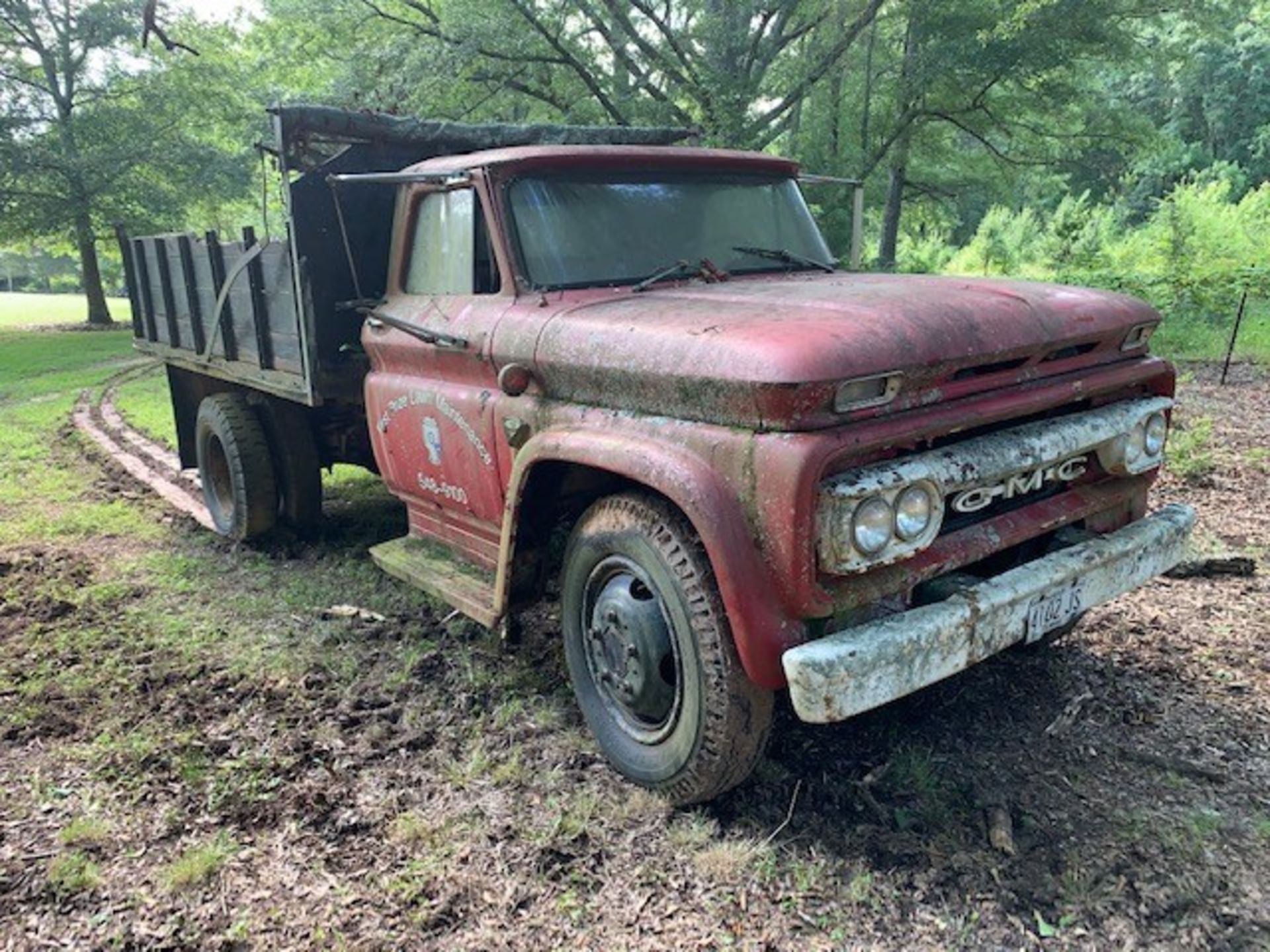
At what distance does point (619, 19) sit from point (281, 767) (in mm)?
12424

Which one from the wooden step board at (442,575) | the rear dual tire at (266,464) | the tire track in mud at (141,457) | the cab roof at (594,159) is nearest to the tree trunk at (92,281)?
the tire track in mud at (141,457)

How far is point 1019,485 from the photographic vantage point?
9.34 feet

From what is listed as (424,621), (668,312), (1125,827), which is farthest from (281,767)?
(1125,827)

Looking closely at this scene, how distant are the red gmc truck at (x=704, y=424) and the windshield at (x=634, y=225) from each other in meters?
0.01

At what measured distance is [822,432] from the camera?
2.44m

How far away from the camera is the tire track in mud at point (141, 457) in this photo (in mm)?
6762

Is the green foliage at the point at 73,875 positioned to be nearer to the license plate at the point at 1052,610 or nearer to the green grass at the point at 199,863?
the green grass at the point at 199,863

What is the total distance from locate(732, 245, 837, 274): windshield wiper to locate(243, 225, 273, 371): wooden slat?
2.66 m

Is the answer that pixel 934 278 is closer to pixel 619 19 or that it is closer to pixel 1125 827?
pixel 1125 827

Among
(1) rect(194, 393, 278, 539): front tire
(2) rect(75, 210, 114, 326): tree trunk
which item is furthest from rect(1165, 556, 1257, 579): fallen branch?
(2) rect(75, 210, 114, 326): tree trunk

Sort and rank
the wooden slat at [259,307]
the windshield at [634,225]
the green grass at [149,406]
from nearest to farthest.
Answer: the windshield at [634,225] < the wooden slat at [259,307] < the green grass at [149,406]

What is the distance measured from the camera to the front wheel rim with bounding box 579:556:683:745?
2.92 metres

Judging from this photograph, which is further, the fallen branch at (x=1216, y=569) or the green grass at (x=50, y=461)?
the green grass at (x=50, y=461)

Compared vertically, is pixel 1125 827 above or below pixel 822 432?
below
